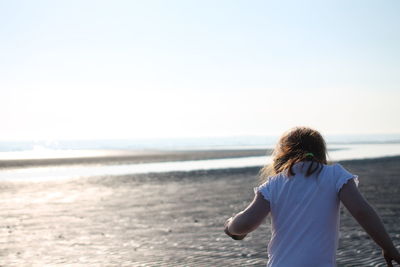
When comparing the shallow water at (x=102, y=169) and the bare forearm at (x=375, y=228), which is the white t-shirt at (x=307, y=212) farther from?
the shallow water at (x=102, y=169)

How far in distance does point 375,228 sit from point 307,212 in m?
0.34

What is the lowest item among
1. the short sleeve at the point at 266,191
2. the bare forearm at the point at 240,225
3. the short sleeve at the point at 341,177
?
the bare forearm at the point at 240,225

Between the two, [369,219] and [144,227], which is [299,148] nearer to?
[369,219]

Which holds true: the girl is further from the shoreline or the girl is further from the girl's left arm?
the shoreline

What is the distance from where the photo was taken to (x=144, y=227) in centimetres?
1346

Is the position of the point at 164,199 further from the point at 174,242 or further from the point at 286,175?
the point at 286,175

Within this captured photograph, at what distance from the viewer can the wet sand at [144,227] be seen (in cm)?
977

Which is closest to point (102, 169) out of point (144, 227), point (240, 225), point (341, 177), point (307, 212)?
point (144, 227)

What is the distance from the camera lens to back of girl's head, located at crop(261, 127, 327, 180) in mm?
3012

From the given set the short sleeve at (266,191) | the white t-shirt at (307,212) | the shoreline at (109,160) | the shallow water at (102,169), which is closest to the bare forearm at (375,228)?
the white t-shirt at (307,212)

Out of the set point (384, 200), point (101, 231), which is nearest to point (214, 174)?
point (384, 200)

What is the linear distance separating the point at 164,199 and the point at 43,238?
8.13 m

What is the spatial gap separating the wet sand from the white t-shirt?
6289mm

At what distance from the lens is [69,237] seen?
40.0 ft
